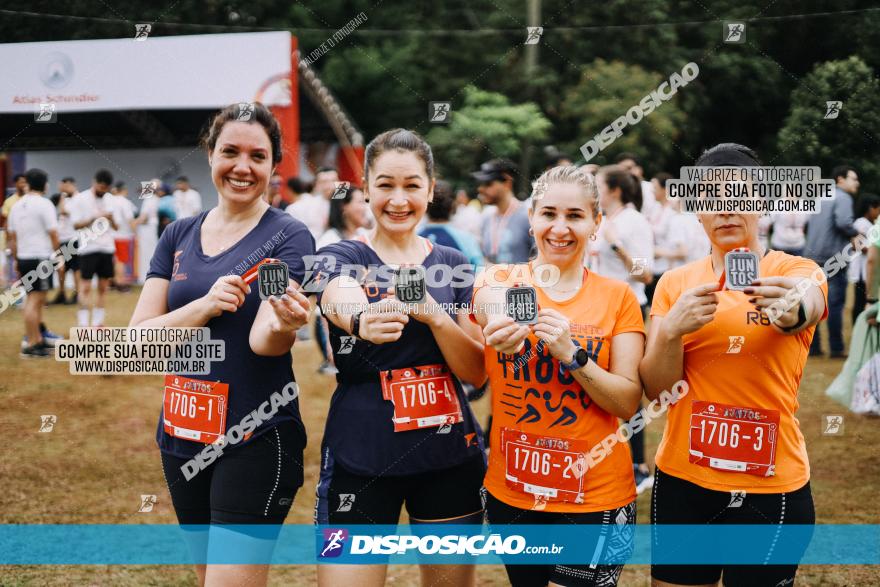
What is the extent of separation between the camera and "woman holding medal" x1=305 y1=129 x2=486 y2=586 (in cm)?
230

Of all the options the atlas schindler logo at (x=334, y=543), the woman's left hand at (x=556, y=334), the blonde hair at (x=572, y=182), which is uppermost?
the blonde hair at (x=572, y=182)

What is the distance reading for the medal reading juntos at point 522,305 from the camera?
83.7 inches

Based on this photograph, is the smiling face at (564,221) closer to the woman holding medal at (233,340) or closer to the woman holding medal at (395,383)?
the woman holding medal at (395,383)

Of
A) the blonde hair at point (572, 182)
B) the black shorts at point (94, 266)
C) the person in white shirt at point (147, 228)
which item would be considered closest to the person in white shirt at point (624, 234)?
the blonde hair at point (572, 182)

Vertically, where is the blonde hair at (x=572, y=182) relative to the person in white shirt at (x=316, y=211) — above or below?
below

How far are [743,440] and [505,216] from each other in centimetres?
→ 429

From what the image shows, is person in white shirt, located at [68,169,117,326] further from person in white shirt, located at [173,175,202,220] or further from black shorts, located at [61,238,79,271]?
person in white shirt, located at [173,175,202,220]

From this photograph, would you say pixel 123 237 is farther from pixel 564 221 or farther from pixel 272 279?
pixel 564 221

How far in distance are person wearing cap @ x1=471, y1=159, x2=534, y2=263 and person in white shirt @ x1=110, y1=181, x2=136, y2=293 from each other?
16.8ft

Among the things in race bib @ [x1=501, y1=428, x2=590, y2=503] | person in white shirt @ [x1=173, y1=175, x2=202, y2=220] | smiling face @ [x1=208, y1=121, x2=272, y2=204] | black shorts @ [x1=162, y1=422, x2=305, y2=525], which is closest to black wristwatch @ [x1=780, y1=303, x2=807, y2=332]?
race bib @ [x1=501, y1=428, x2=590, y2=503]

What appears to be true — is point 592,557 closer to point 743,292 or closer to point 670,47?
point 743,292

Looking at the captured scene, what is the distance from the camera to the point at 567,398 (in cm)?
226

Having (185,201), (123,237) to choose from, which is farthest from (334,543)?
(185,201)

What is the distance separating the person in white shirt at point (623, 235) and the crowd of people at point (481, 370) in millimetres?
3044
